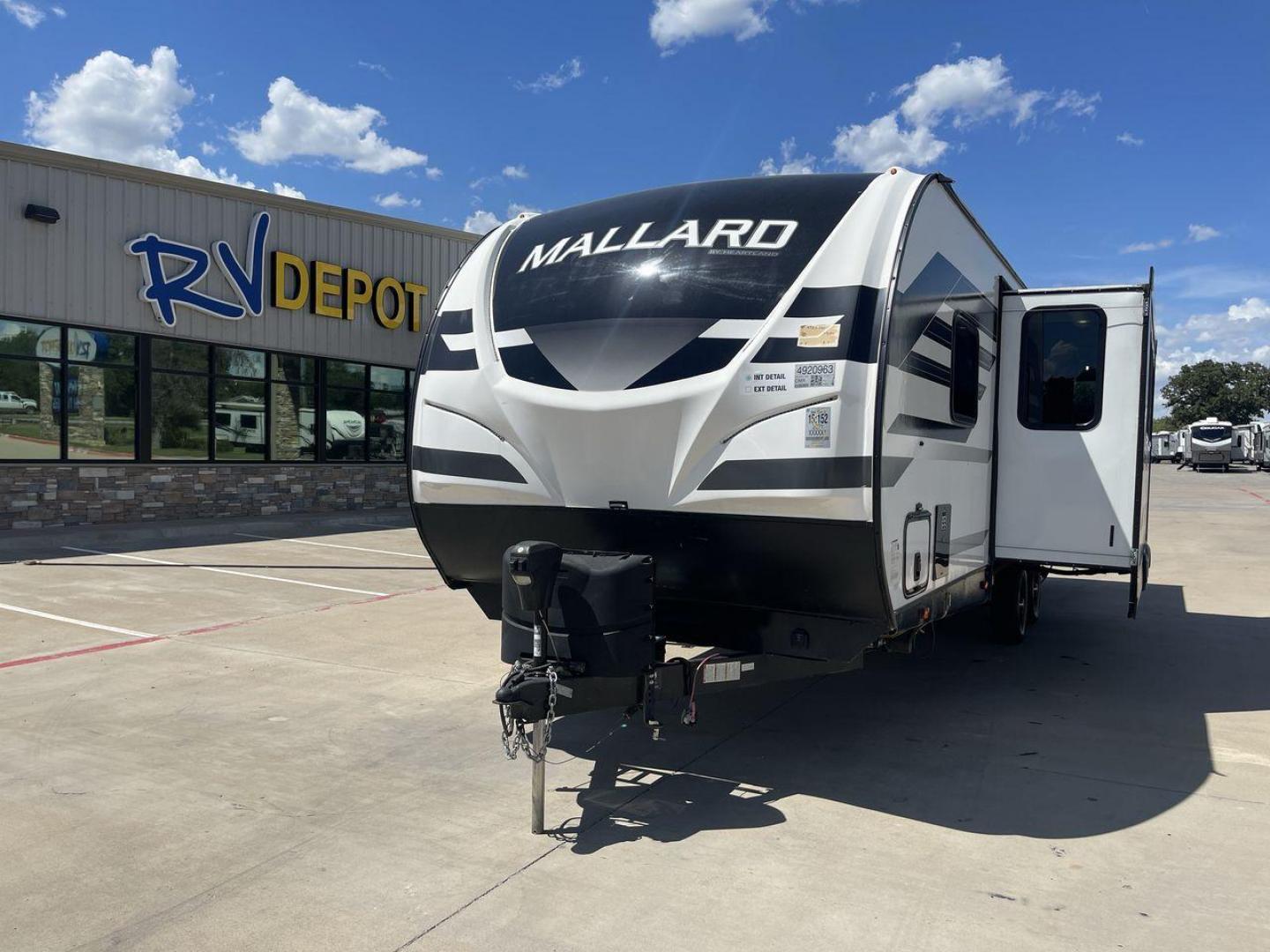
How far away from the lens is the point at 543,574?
4.06 m

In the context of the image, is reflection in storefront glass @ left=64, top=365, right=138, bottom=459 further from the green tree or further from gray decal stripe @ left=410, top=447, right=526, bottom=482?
the green tree

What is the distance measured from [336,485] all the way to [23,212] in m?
7.22

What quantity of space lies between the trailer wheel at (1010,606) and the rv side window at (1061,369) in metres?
1.72

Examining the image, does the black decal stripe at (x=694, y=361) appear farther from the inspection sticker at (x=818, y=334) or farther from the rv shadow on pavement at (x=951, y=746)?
the rv shadow on pavement at (x=951, y=746)

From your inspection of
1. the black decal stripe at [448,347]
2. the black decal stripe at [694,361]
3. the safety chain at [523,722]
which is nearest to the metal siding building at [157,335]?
the black decal stripe at [448,347]

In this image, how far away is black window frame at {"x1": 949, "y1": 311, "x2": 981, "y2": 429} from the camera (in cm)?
523

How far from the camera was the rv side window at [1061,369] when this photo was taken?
6.32 m

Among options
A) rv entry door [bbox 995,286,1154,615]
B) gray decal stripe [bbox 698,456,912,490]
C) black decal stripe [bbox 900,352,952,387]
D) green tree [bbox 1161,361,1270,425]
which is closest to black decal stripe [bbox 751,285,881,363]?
black decal stripe [bbox 900,352,952,387]

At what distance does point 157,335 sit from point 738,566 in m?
14.6

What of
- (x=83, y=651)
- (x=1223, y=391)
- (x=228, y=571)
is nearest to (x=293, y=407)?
(x=228, y=571)

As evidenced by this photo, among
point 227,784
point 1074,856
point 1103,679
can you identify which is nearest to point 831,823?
point 1074,856

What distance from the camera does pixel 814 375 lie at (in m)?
4.11

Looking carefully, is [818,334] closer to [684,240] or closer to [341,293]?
[684,240]

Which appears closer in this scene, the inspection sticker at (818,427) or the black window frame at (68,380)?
the inspection sticker at (818,427)
